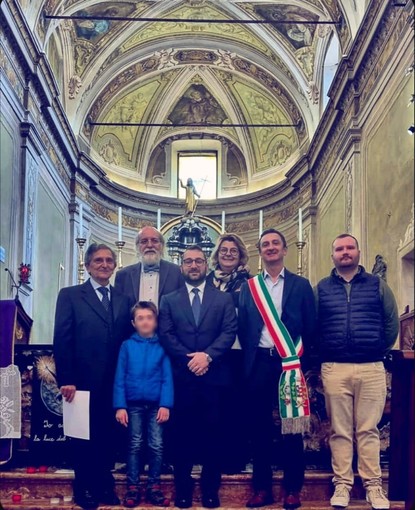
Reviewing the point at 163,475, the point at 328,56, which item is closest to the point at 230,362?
the point at 163,475

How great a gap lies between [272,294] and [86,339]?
1244mm

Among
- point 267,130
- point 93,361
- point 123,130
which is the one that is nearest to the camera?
point 93,361

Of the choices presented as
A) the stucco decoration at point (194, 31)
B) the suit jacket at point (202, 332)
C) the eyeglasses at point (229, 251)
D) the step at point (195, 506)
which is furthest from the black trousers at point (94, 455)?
the stucco decoration at point (194, 31)

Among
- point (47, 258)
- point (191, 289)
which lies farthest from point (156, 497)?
point (47, 258)

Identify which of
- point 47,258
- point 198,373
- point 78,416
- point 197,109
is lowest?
point 78,416

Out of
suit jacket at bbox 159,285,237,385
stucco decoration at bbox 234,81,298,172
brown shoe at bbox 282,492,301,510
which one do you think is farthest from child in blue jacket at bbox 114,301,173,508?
stucco decoration at bbox 234,81,298,172

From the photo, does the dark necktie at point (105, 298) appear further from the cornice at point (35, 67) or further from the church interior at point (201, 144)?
the cornice at point (35, 67)

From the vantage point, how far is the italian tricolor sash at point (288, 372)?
5293 millimetres

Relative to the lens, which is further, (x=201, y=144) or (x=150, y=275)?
(x=201, y=144)

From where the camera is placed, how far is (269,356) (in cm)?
Result: 537

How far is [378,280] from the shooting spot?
214 inches

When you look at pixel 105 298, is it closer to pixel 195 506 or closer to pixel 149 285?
pixel 149 285

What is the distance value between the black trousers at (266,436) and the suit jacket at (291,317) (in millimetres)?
69

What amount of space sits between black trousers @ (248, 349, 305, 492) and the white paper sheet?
1052 millimetres
